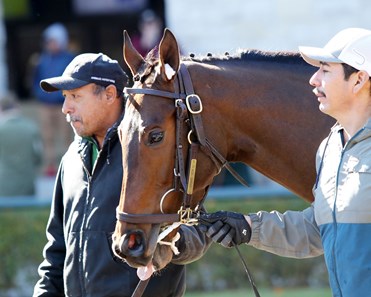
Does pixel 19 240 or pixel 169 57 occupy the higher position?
pixel 169 57

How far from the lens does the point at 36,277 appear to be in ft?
31.1

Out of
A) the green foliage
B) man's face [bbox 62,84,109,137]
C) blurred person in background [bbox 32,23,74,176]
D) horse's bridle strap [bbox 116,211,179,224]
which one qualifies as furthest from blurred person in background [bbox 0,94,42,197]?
horse's bridle strap [bbox 116,211,179,224]

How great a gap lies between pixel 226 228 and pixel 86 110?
3.17 feet

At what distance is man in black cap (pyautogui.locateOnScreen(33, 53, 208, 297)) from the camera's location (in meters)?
4.39

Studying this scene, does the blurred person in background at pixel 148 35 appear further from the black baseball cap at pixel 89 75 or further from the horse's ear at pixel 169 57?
the horse's ear at pixel 169 57

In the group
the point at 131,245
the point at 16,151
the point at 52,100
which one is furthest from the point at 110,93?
the point at 52,100

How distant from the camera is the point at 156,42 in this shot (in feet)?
38.8

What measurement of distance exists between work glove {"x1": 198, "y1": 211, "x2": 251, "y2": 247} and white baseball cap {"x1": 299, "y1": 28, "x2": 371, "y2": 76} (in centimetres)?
→ 70

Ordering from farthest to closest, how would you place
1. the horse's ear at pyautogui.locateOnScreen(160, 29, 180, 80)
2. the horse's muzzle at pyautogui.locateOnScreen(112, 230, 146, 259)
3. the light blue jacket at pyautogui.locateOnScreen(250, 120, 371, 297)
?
the horse's ear at pyautogui.locateOnScreen(160, 29, 180, 80) < the horse's muzzle at pyautogui.locateOnScreen(112, 230, 146, 259) < the light blue jacket at pyautogui.locateOnScreen(250, 120, 371, 297)

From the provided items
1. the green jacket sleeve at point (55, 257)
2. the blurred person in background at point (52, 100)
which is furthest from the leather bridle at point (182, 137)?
the blurred person in background at point (52, 100)

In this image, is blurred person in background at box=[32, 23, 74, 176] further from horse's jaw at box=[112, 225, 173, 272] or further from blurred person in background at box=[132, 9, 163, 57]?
horse's jaw at box=[112, 225, 173, 272]

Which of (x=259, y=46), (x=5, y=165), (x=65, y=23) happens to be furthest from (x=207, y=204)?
(x=65, y=23)

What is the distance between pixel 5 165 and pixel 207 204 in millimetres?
2582

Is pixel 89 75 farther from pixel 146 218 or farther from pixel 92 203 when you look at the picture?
pixel 146 218
